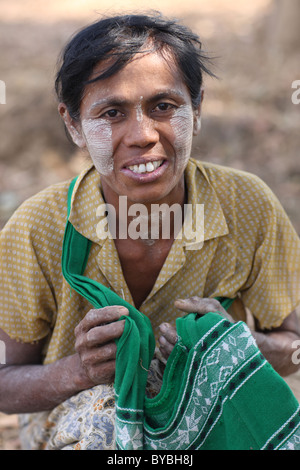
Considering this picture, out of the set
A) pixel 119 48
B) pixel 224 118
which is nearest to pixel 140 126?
pixel 119 48

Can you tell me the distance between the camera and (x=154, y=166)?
204 cm

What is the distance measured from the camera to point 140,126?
1.99m

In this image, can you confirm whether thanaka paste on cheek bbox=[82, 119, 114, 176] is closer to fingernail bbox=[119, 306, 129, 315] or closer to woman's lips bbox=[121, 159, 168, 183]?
woman's lips bbox=[121, 159, 168, 183]

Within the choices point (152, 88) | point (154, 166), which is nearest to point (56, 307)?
point (154, 166)

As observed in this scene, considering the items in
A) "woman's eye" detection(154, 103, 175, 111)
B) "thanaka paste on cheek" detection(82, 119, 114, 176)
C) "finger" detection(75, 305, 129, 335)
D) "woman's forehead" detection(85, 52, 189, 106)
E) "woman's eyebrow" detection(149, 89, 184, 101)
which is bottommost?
"finger" detection(75, 305, 129, 335)

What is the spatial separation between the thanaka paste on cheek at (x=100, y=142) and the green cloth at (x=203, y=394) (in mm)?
490

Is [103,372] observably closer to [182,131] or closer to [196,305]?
[196,305]

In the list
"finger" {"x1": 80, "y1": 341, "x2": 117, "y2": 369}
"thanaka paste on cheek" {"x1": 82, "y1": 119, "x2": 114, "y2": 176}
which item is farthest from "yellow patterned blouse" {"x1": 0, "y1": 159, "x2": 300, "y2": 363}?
"finger" {"x1": 80, "y1": 341, "x2": 117, "y2": 369}

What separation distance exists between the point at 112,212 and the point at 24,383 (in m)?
0.74

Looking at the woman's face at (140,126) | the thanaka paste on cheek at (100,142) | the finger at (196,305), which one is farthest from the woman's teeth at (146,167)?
the finger at (196,305)

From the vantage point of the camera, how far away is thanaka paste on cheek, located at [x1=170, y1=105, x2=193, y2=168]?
2.09 metres

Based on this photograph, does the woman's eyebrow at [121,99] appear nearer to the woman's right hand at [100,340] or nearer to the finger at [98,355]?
the woman's right hand at [100,340]

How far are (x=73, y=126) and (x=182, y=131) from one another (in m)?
0.45

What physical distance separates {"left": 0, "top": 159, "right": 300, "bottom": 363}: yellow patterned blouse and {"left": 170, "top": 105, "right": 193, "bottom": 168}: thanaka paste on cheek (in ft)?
0.72
